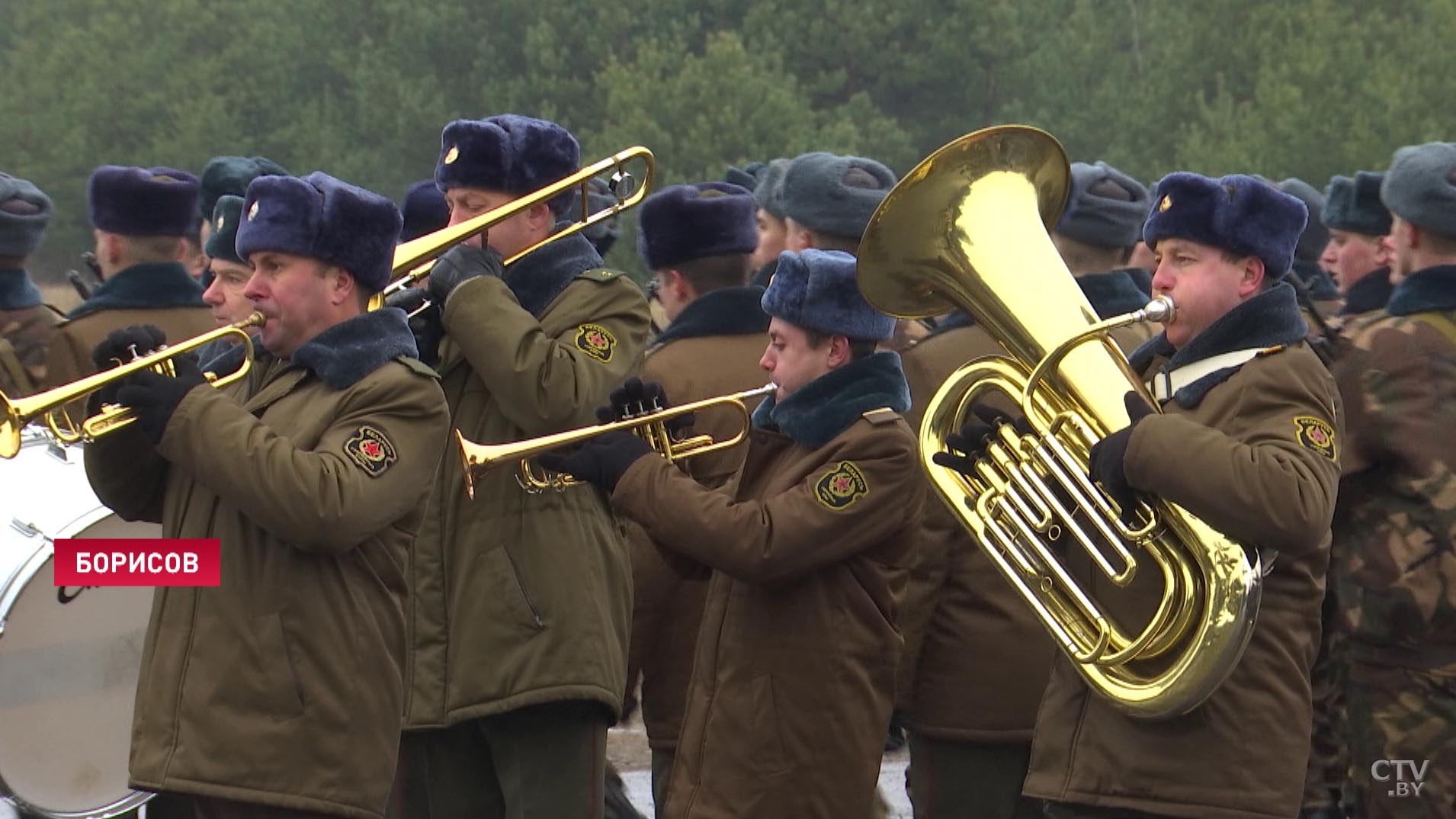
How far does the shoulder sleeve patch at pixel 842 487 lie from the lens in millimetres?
5156

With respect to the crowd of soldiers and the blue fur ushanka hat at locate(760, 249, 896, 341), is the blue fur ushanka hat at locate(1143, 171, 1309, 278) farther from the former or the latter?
the blue fur ushanka hat at locate(760, 249, 896, 341)

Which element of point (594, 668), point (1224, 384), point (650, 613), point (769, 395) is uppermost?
point (1224, 384)

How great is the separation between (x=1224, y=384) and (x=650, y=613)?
7.67ft

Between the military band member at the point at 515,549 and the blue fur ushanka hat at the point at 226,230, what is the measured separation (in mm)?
491

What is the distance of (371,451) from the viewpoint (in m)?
4.57

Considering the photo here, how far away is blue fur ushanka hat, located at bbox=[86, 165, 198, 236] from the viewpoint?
22.5ft

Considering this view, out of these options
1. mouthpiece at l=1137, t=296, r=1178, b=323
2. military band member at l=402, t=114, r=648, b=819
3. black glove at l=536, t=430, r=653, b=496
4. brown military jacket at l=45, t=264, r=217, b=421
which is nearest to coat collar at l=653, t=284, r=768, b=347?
military band member at l=402, t=114, r=648, b=819

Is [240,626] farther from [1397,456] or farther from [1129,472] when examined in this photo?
[1397,456]

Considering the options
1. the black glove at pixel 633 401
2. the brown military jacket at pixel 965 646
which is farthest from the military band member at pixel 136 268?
the brown military jacket at pixel 965 646

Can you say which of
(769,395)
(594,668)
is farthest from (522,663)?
(769,395)

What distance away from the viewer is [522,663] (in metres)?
5.53

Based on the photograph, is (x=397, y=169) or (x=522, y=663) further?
(x=397, y=169)

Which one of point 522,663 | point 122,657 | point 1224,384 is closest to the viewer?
point 1224,384

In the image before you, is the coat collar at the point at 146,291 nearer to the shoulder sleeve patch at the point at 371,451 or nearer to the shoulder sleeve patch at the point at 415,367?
the shoulder sleeve patch at the point at 415,367
